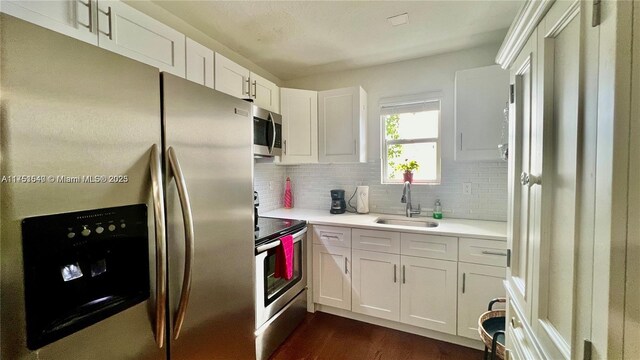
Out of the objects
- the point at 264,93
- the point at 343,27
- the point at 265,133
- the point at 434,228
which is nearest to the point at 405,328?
the point at 434,228

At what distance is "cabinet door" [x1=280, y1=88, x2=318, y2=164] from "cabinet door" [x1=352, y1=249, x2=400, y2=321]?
3.67 feet

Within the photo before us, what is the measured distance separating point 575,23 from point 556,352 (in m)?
0.82

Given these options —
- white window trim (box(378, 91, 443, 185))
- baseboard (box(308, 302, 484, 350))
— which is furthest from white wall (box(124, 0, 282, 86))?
baseboard (box(308, 302, 484, 350))

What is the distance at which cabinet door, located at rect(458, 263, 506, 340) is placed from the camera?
71.4 inches

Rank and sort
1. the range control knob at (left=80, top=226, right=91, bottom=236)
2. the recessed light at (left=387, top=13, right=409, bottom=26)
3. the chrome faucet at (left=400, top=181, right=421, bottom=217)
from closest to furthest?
the range control knob at (left=80, top=226, right=91, bottom=236)
the recessed light at (left=387, top=13, right=409, bottom=26)
the chrome faucet at (left=400, top=181, right=421, bottom=217)

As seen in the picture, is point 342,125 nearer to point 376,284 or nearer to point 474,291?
point 376,284

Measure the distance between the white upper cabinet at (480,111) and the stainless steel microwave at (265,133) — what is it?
153 cm

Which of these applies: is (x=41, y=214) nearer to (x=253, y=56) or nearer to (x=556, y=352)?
(x=556, y=352)

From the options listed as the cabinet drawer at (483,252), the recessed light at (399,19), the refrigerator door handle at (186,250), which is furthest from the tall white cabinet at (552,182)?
the refrigerator door handle at (186,250)

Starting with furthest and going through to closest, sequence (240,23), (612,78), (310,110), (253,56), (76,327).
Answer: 1. (310,110)
2. (253,56)
3. (240,23)
4. (76,327)
5. (612,78)

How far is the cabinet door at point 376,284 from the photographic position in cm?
212

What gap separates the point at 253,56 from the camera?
2506mm

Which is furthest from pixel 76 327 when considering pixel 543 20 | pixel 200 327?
pixel 543 20

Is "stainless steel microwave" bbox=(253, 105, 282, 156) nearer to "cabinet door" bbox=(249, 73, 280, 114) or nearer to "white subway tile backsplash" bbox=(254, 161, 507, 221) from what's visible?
"cabinet door" bbox=(249, 73, 280, 114)
